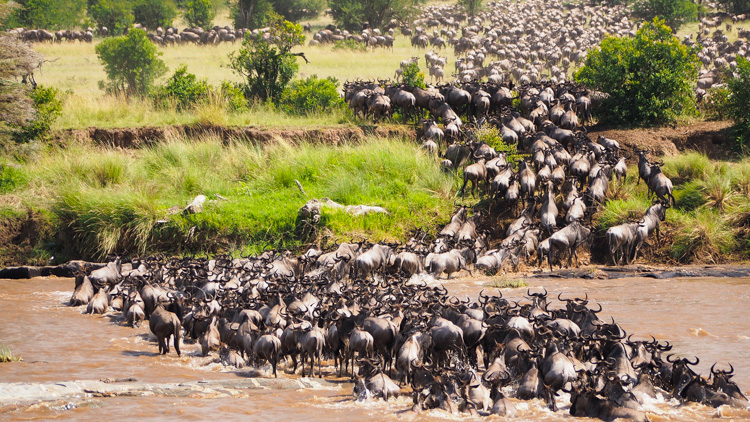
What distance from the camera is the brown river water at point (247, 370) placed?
7898 mm

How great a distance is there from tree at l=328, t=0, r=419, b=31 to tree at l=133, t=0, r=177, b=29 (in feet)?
36.4

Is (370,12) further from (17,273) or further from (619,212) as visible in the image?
(17,273)

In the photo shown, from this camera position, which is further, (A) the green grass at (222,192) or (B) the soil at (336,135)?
(B) the soil at (336,135)

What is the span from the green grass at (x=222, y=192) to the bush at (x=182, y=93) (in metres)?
4.35

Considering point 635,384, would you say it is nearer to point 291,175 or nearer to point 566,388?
point 566,388

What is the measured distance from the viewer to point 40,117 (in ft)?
67.3

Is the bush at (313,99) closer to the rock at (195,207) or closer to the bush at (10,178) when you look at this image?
the rock at (195,207)

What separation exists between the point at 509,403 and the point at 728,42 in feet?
145

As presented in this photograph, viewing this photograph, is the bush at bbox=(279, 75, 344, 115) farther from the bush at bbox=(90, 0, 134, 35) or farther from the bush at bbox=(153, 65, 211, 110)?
the bush at bbox=(90, 0, 134, 35)

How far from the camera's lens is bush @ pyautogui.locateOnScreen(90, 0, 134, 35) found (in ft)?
158

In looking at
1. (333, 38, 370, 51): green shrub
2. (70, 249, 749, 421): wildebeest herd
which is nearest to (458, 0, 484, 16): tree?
(333, 38, 370, 51): green shrub

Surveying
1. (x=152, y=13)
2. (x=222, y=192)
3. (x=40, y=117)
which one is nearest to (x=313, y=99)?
(x=222, y=192)

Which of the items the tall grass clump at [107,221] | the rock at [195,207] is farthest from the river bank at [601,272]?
the rock at [195,207]

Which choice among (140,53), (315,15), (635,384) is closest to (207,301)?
(635,384)
